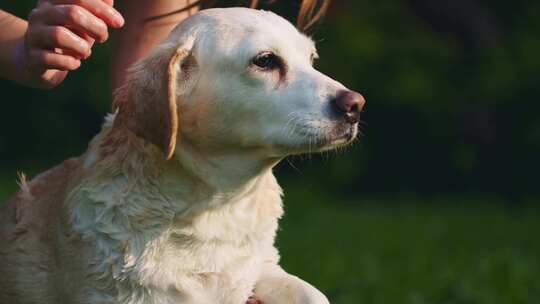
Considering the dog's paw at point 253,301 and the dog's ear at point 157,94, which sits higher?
the dog's ear at point 157,94

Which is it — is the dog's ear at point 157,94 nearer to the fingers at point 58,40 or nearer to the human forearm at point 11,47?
the fingers at point 58,40

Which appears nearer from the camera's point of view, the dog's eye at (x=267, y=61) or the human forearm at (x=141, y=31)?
the dog's eye at (x=267, y=61)

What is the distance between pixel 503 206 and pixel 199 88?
8562 millimetres

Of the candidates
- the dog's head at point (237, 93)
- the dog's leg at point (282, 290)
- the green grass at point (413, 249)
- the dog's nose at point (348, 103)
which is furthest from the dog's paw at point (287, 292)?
the green grass at point (413, 249)

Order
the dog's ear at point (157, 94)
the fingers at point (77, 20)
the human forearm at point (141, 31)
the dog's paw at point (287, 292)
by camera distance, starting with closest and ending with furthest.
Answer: the fingers at point (77, 20), the dog's ear at point (157, 94), the dog's paw at point (287, 292), the human forearm at point (141, 31)

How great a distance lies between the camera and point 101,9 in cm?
346

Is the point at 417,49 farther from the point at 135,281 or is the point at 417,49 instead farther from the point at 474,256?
the point at 135,281

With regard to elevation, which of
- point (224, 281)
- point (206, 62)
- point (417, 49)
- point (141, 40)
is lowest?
point (417, 49)

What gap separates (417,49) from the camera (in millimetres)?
12594

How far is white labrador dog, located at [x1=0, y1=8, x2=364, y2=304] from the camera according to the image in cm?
361

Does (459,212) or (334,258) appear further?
(459,212)

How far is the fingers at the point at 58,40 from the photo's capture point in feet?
11.1

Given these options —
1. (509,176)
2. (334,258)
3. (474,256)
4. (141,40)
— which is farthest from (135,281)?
(509,176)

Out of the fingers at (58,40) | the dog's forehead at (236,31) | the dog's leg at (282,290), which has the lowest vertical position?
the dog's leg at (282,290)
